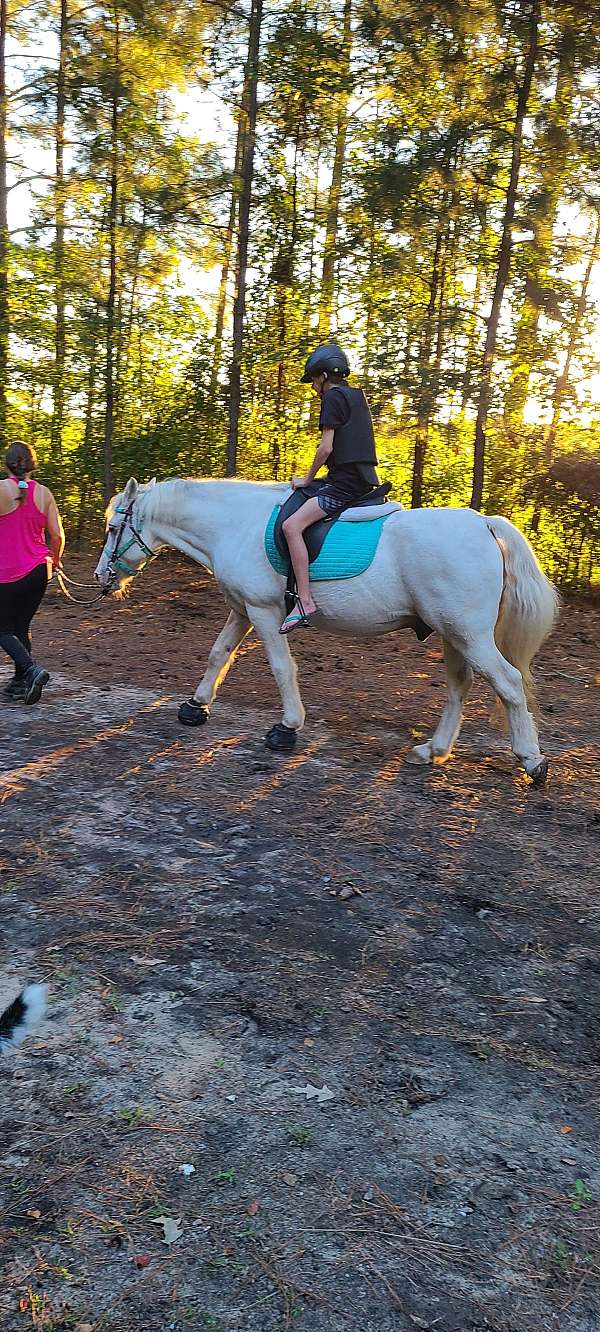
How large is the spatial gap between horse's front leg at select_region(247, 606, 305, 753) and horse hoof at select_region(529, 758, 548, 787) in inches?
61.5

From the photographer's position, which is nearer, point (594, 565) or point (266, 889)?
point (266, 889)

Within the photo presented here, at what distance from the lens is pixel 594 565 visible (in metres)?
11.3

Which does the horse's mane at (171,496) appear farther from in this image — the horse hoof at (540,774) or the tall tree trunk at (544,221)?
the tall tree trunk at (544,221)

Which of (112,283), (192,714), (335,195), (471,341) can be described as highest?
(335,195)

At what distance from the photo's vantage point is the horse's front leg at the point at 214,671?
6.31 metres

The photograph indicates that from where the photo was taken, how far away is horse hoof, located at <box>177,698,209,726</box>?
634 cm

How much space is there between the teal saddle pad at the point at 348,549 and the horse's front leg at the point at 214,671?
1054 millimetres

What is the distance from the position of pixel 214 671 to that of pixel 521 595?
2268mm

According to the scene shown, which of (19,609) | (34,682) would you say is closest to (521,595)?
(34,682)

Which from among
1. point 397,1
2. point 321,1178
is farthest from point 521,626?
point 397,1

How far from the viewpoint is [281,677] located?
235 inches

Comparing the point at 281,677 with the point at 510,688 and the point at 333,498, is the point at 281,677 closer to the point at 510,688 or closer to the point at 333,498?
the point at 333,498

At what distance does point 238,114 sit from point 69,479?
568 cm

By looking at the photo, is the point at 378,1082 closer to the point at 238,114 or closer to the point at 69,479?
the point at 238,114
